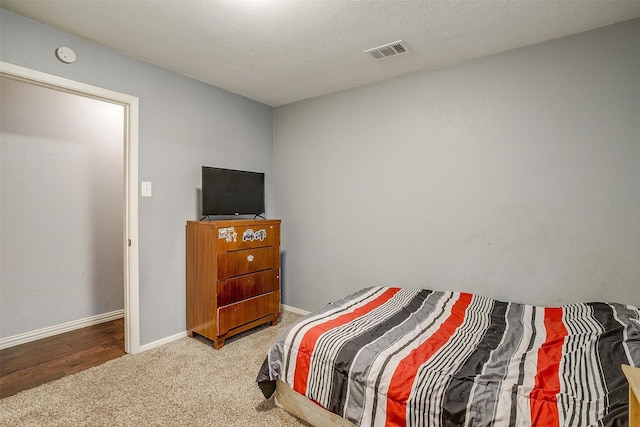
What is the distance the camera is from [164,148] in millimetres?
2697

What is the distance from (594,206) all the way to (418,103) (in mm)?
1489

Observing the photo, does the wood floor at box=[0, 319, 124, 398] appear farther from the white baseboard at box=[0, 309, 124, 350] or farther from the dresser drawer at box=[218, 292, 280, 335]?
the dresser drawer at box=[218, 292, 280, 335]

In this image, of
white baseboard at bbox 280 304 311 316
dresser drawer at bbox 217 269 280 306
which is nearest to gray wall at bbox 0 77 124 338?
dresser drawer at bbox 217 269 280 306

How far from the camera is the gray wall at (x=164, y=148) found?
2.34 m

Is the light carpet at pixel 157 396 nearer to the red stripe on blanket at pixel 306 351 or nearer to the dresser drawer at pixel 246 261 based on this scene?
the red stripe on blanket at pixel 306 351

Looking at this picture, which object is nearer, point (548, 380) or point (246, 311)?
point (548, 380)

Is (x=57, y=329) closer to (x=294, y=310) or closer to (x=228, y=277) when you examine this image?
(x=228, y=277)

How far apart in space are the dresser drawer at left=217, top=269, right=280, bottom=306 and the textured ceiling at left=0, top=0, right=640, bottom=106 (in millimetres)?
1868

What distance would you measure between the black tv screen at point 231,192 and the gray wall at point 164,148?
24 centimetres

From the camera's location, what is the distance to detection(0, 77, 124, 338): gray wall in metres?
2.69

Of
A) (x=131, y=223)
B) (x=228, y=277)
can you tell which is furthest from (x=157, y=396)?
(x=131, y=223)

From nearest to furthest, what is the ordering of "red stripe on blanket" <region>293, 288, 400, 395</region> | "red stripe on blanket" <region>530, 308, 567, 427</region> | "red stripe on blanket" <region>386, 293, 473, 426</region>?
"red stripe on blanket" <region>530, 308, 567, 427</region>
"red stripe on blanket" <region>386, 293, 473, 426</region>
"red stripe on blanket" <region>293, 288, 400, 395</region>

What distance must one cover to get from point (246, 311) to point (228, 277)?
40cm

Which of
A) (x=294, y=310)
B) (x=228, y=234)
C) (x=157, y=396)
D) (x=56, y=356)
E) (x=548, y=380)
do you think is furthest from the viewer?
(x=294, y=310)
